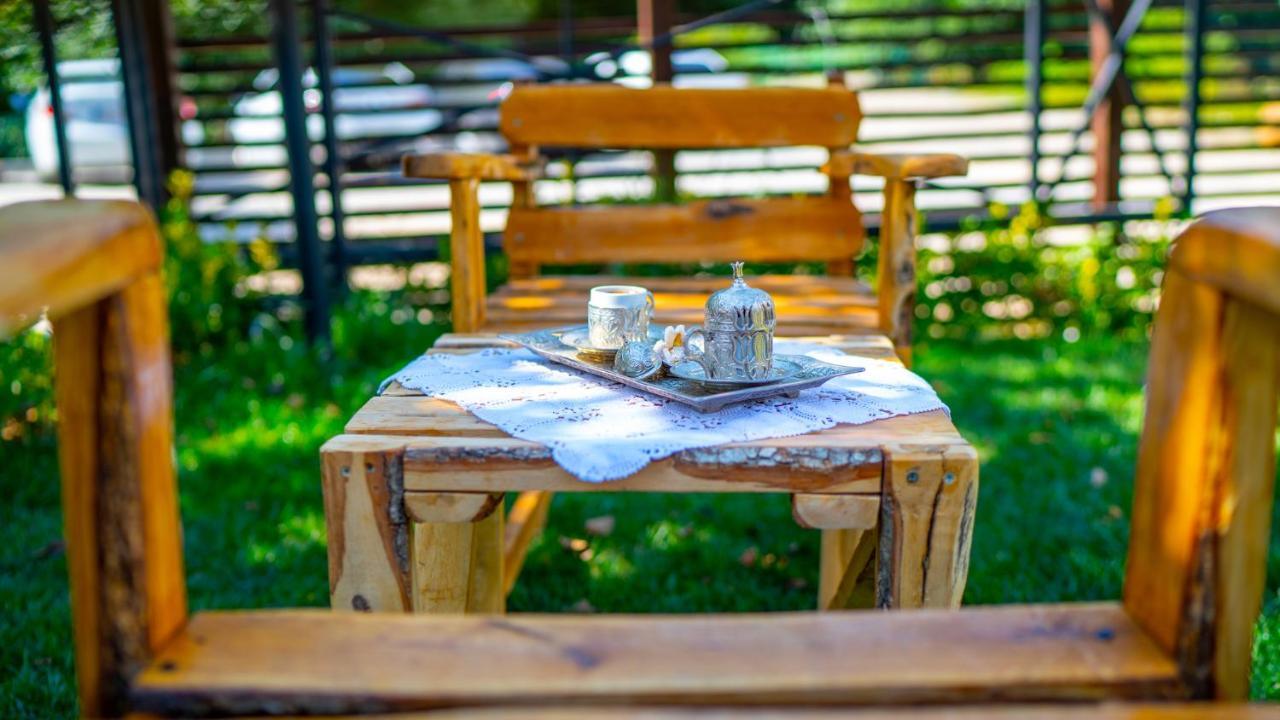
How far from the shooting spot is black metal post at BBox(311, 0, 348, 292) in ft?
13.5

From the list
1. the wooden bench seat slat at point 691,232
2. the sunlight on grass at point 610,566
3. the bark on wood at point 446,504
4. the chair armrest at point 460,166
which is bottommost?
the sunlight on grass at point 610,566

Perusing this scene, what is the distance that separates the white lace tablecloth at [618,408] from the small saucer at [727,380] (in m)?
0.03

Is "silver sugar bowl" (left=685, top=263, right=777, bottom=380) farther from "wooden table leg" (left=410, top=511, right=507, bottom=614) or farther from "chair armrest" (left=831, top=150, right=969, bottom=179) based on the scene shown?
"chair armrest" (left=831, top=150, right=969, bottom=179)

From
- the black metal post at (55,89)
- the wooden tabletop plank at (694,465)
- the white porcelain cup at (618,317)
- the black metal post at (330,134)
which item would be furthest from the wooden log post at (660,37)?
the wooden tabletop plank at (694,465)

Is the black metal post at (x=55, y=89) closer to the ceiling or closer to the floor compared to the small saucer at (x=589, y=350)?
closer to the ceiling

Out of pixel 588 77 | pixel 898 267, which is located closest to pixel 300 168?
pixel 588 77

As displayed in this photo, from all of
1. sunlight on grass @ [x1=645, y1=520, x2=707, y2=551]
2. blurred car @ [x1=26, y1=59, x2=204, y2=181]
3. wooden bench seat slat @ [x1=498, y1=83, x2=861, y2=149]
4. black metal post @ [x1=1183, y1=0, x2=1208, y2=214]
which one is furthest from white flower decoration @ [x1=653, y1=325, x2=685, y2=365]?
black metal post @ [x1=1183, y1=0, x2=1208, y2=214]

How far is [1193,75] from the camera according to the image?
15.2ft

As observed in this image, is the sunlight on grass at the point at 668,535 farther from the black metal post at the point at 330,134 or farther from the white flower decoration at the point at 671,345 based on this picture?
the black metal post at the point at 330,134

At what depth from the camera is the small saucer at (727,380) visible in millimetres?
1536

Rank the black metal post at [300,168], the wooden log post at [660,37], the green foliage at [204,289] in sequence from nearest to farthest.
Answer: the black metal post at [300,168], the green foliage at [204,289], the wooden log post at [660,37]

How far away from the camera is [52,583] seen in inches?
96.2

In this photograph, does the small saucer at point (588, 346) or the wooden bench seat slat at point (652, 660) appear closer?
the wooden bench seat slat at point (652, 660)

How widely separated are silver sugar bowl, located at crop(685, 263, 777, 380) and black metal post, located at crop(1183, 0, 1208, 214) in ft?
11.9
